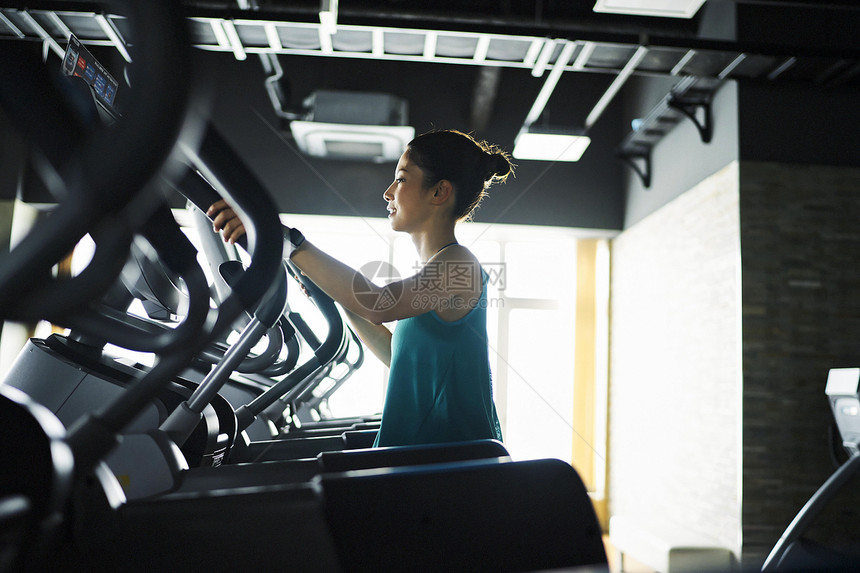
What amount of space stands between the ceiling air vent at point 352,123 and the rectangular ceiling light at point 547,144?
1.06 metres

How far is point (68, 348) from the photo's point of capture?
59.2 inches

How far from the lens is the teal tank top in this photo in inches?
55.4

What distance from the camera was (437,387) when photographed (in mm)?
1415

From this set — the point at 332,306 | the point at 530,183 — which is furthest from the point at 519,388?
the point at 332,306

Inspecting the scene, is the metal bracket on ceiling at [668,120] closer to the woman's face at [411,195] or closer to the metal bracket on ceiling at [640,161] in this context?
the metal bracket on ceiling at [640,161]

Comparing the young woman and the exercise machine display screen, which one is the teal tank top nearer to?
the young woman

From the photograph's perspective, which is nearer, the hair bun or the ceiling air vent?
the hair bun

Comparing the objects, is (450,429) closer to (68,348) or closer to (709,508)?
(68,348)

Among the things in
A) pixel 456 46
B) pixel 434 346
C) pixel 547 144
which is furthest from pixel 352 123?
pixel 434 346

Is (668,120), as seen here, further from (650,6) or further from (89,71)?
(89,71)

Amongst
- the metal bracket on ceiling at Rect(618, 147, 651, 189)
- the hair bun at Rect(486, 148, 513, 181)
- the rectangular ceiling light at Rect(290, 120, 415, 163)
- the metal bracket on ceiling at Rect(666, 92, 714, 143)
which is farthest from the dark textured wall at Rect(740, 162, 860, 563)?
the hair bun at Rect(486, 148, 513, 181)

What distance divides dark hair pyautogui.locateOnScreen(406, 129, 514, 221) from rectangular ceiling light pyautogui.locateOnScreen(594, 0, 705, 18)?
2.49 metres

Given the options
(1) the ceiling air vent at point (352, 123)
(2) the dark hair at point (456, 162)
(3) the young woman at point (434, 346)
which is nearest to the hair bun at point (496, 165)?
(2) the dark hair at point (456, 162)

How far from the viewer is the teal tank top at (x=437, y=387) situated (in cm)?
141
